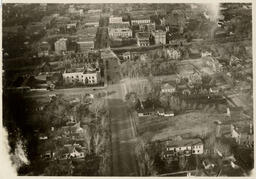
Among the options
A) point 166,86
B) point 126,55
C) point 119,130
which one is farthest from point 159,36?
point 119,130

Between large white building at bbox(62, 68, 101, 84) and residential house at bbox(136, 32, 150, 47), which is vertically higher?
residential house at bbox(136, 32, 150, 47)

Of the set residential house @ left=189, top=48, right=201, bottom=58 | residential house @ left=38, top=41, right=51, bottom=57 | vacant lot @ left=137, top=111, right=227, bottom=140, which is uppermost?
residential house @ left=38, top=41, right=51, bottom=57

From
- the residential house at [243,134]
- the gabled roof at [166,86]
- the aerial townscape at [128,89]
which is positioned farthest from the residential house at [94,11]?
the residential house at [243,134]

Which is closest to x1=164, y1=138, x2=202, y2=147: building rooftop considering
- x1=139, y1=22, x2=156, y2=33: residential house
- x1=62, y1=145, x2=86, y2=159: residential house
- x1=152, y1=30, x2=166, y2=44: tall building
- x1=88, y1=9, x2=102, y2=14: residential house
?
x1=62, y1=145, x2=86, y2=159: residential house

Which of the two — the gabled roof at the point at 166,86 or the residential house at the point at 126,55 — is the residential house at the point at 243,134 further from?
the residential house at the point at 126,55

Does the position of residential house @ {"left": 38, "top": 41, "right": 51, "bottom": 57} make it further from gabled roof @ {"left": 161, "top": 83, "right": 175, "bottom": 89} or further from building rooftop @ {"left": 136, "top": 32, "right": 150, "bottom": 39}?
gabled roof @ {"left": 161, "top": 83, "right": 175, "bottom": 89}

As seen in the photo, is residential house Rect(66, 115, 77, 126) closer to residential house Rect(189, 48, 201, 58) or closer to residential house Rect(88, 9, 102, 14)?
residential house Rect(88, 9, 102, 14)

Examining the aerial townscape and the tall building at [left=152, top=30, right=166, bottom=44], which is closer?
the aerial townscape
